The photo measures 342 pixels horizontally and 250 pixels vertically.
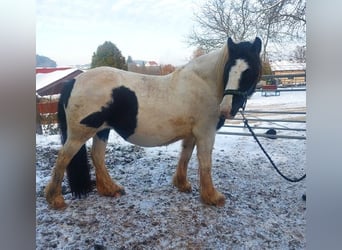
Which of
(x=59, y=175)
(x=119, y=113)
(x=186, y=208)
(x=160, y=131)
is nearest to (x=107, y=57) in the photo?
(x=119, y=113)

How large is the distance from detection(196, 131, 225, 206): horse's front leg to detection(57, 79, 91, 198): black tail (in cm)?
→ 36

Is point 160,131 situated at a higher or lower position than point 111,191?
higher

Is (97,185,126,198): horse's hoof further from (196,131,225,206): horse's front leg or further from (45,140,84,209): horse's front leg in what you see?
(196,131,225,206): horse's front leg

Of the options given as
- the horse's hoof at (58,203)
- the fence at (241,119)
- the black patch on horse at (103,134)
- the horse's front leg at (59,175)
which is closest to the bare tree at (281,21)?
the fence at (241,119)

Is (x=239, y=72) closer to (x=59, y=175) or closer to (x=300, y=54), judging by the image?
(x=300, y=54)

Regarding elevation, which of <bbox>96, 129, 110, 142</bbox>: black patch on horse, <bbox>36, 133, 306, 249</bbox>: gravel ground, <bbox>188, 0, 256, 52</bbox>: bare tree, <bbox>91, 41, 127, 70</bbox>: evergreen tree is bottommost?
<bbox>36, 133, 306, 249</bbox>: gravel ground

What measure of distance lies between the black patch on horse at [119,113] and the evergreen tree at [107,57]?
0.08 meters

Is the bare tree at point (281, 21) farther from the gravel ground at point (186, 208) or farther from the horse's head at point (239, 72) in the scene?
the gravel ground at point (186, 208)

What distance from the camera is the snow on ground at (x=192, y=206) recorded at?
40.4 inches

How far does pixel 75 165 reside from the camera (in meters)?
1.05

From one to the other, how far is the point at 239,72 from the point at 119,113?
1.28 feet

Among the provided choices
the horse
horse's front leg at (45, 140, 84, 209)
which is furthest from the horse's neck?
horse's front leg at (45, 140, 84, 209)

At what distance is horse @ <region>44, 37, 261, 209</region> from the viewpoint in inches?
41.0

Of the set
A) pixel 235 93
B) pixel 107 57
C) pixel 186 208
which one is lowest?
pixel 186 208
